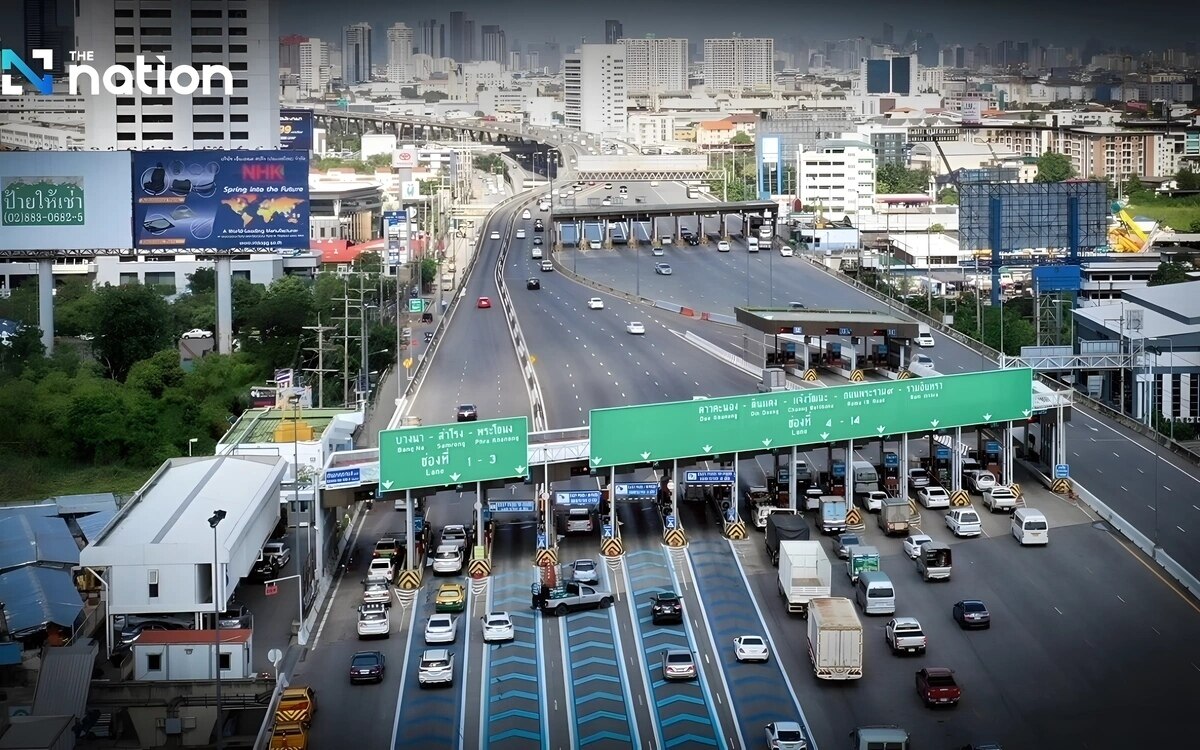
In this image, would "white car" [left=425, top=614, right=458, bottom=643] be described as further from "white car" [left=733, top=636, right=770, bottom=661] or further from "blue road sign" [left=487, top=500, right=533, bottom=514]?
"blue road sign" [left=487, top=500, right=533, bottom=514]

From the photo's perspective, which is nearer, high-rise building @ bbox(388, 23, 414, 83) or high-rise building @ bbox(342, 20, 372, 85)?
high-rise building @ bbox(342, 20, 372, 85)

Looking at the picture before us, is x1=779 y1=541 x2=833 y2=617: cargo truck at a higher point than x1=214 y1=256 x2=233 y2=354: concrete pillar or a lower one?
lower

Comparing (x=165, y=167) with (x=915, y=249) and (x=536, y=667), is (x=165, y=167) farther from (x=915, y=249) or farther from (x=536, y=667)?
(x=915, y=249)

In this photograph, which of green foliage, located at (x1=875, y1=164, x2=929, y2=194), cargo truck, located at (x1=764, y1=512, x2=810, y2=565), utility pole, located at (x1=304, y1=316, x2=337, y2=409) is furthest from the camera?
green foliage, located at (x1=875, y1=164, x2=929, y2=194)

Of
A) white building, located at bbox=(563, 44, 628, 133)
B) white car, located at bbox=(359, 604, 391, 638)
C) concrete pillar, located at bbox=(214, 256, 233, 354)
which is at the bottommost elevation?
white car, located at bbox=(359, 604, 391, 638)

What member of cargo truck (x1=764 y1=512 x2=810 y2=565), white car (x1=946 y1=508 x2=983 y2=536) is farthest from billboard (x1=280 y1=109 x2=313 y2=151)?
cargo truck (x1=764 y1=512 x2=810 y2=565)

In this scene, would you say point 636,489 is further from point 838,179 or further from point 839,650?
point 838,179

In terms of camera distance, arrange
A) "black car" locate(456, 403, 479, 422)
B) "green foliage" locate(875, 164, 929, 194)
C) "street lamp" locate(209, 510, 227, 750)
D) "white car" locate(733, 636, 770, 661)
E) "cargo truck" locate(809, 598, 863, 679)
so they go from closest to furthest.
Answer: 1. "street lamp" locate(209, 510, 227, 750)
2. "cargo truck" locate(809, 598, 863, 679)
3. "white car" locate(733, 636, 770, 661)
4. "black car" locate(456, 403, 479, 422)
5. "green foliage" locate(875, 164, 929, 194)
